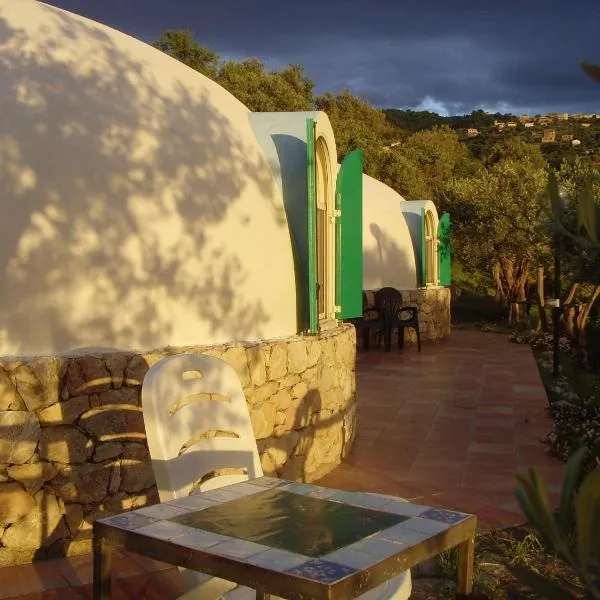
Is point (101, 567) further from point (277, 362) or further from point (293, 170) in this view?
point (293, 170)

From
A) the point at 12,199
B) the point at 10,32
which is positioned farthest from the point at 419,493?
the point at 10,32

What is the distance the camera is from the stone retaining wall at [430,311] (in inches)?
630

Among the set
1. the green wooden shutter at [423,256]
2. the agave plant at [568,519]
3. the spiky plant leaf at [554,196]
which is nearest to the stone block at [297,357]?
the spiky plant leaf at [554,196]

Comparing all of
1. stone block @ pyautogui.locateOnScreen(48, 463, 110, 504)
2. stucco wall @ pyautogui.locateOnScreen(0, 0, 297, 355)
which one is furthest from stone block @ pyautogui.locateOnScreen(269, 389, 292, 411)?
stone block @ pyautogui.locateOnScreen(48, 463, 110, 504)

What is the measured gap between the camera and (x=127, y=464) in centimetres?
483

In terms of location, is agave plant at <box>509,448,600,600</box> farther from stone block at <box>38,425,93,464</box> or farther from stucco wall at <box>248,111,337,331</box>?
stucco wall at <box>248,111,337,331</box>

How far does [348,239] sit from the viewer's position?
25.4 ft

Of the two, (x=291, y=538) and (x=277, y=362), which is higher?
(x=277, y=362)

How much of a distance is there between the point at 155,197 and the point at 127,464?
5.33 ft

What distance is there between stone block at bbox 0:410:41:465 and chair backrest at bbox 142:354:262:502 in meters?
1.21

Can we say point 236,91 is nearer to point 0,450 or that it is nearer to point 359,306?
point 359,306

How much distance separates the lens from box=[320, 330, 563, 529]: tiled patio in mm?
5891

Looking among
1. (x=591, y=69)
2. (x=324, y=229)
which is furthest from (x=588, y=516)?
(x=324, y=229)

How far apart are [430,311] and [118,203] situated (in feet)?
40.1
